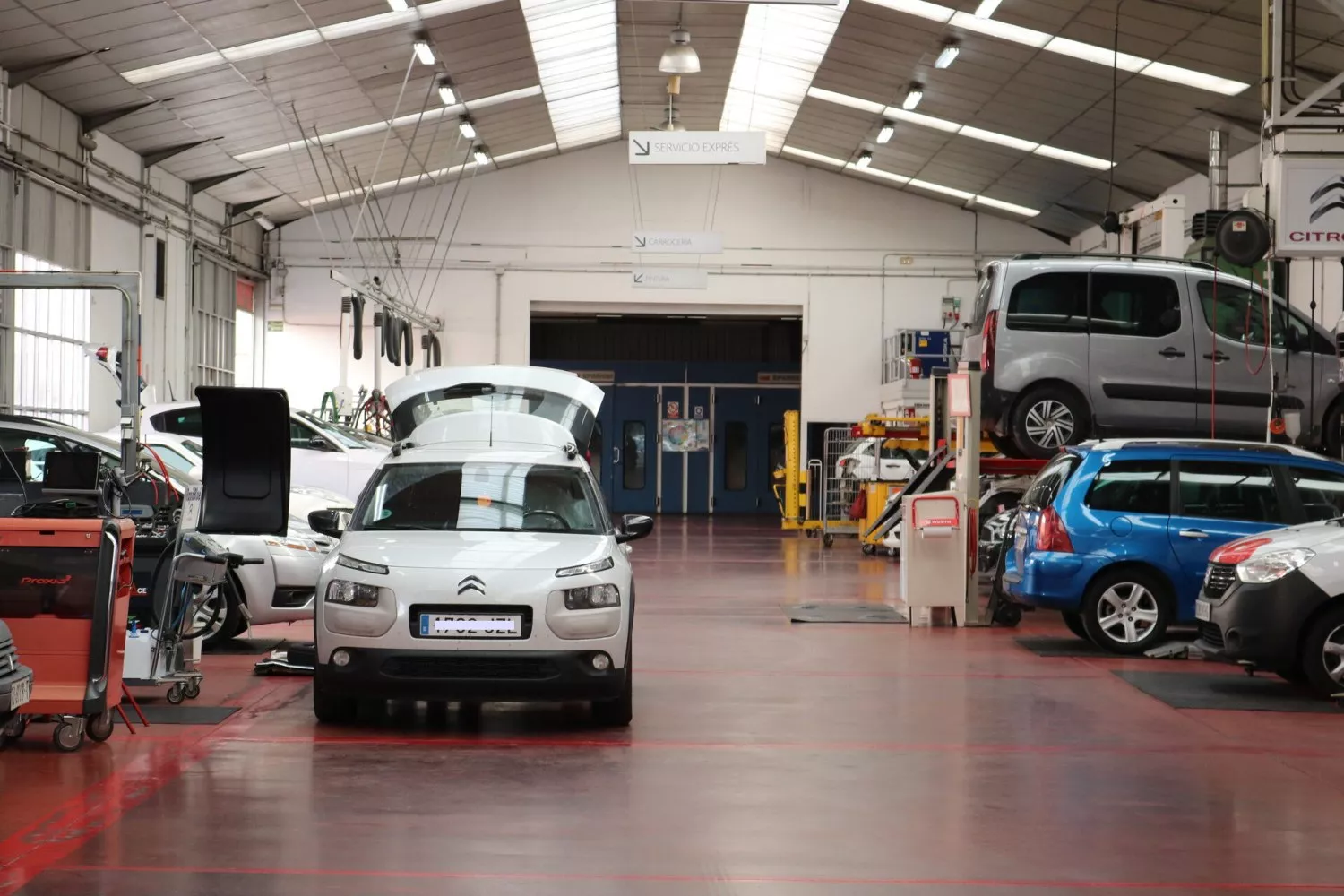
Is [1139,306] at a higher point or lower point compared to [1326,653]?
higher

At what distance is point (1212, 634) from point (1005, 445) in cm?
542

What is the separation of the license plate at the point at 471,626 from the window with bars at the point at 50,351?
1313 cm

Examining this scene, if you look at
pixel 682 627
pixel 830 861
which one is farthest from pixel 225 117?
pixel 830 861

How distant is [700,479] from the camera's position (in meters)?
37.1

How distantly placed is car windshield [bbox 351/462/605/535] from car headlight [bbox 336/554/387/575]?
0.44 m

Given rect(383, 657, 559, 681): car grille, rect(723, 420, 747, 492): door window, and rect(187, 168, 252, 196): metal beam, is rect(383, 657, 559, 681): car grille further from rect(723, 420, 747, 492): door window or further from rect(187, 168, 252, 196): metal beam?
rect(723, 420, 747, 492): door window

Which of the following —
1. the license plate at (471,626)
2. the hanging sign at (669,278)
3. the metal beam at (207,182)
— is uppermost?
the metal beam at (207,182)

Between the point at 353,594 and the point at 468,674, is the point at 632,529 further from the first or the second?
the point at 353,594

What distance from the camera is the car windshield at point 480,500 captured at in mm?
7879

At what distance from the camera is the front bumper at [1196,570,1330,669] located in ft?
28.2

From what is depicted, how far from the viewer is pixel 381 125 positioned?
81.1 ft

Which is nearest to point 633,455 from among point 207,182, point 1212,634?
point 207,182

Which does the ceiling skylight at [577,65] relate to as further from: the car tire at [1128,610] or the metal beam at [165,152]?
the car tire at [1128,610]

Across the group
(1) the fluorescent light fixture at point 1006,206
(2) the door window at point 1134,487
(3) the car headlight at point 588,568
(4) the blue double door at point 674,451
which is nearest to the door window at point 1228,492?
(2) the door window at point 1134,487
